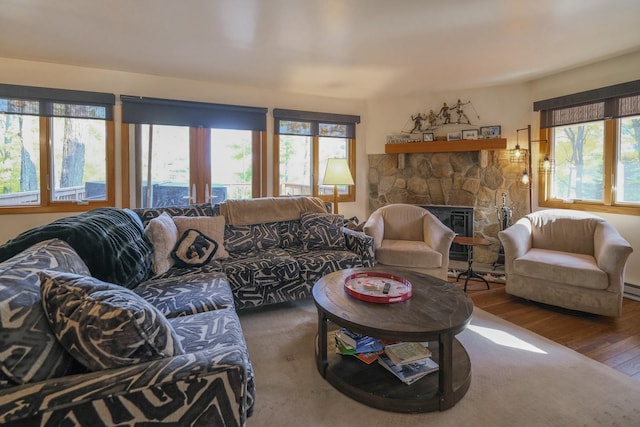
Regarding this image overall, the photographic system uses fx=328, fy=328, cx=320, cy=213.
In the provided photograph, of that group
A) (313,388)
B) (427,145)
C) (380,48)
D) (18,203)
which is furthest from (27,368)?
(427,145)

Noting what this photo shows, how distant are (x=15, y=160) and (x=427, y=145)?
4.88 m

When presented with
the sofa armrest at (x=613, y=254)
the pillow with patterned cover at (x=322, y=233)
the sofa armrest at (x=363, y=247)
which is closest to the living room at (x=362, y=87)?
the sofa armrest at (x=613, y=254)

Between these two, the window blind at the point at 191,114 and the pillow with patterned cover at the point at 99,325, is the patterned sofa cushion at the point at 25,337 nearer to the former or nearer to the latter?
the pillow with patterned cover at the point at 99,325

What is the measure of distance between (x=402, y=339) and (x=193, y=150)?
140 inches

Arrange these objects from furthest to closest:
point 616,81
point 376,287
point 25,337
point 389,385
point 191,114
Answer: point 191,114 → point 616,81 → point 376,287 → point 389,385 → point 25,337

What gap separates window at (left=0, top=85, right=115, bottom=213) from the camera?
3389mm

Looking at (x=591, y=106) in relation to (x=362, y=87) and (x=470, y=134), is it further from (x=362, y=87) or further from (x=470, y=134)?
(x=362, y=87)

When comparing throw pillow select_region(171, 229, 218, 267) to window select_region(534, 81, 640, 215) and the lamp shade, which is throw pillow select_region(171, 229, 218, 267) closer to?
the lamp shade

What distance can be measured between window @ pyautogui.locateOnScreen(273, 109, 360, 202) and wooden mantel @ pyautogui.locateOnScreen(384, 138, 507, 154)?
691 millimetres

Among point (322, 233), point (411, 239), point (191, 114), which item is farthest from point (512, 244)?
point (191, 114)

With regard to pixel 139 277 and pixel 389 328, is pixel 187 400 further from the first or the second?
pixel 139 277

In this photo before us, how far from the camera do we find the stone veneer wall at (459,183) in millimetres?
4367

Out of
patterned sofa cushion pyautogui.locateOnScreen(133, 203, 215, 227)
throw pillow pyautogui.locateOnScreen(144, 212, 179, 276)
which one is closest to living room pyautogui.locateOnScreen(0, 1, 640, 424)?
patterned sofa cushion pyautogui.locateOnScreen(133, 203, 215, 227)

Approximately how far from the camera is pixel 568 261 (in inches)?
113
